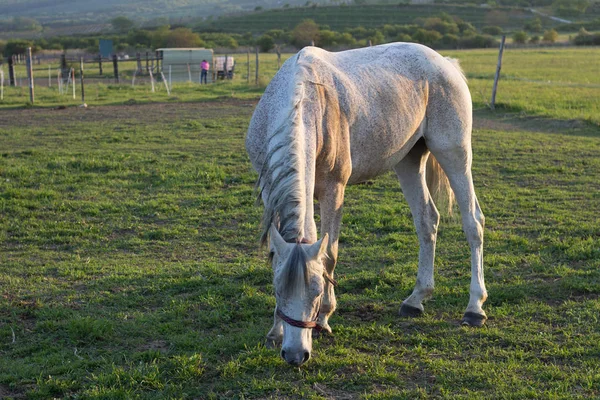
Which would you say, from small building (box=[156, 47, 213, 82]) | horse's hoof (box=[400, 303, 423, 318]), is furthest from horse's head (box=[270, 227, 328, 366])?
small building (box=[156, 47, 213, 82])

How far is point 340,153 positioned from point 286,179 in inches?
33.0

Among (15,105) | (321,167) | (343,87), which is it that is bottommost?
(15,105)

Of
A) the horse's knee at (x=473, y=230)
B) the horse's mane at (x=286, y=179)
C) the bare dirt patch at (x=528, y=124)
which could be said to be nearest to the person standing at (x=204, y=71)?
the bare dirt patch at (x=528, y=124)

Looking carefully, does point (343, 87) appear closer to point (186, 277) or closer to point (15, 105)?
point (186, 277)

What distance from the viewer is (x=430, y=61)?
5449mm

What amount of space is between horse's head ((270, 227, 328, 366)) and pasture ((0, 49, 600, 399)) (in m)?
0.43

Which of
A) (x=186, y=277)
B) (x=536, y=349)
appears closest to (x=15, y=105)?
(x=186, y=277)

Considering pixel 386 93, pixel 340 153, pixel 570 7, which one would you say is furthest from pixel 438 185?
pixel 570 7

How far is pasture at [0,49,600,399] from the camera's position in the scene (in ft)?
13.6

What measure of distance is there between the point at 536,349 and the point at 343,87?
2.27 metres

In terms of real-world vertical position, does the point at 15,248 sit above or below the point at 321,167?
below

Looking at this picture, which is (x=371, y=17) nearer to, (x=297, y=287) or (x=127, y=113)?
(x=127, y=113)

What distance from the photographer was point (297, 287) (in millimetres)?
3664

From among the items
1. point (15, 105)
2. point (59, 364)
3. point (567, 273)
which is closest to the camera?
point (59, 364)
